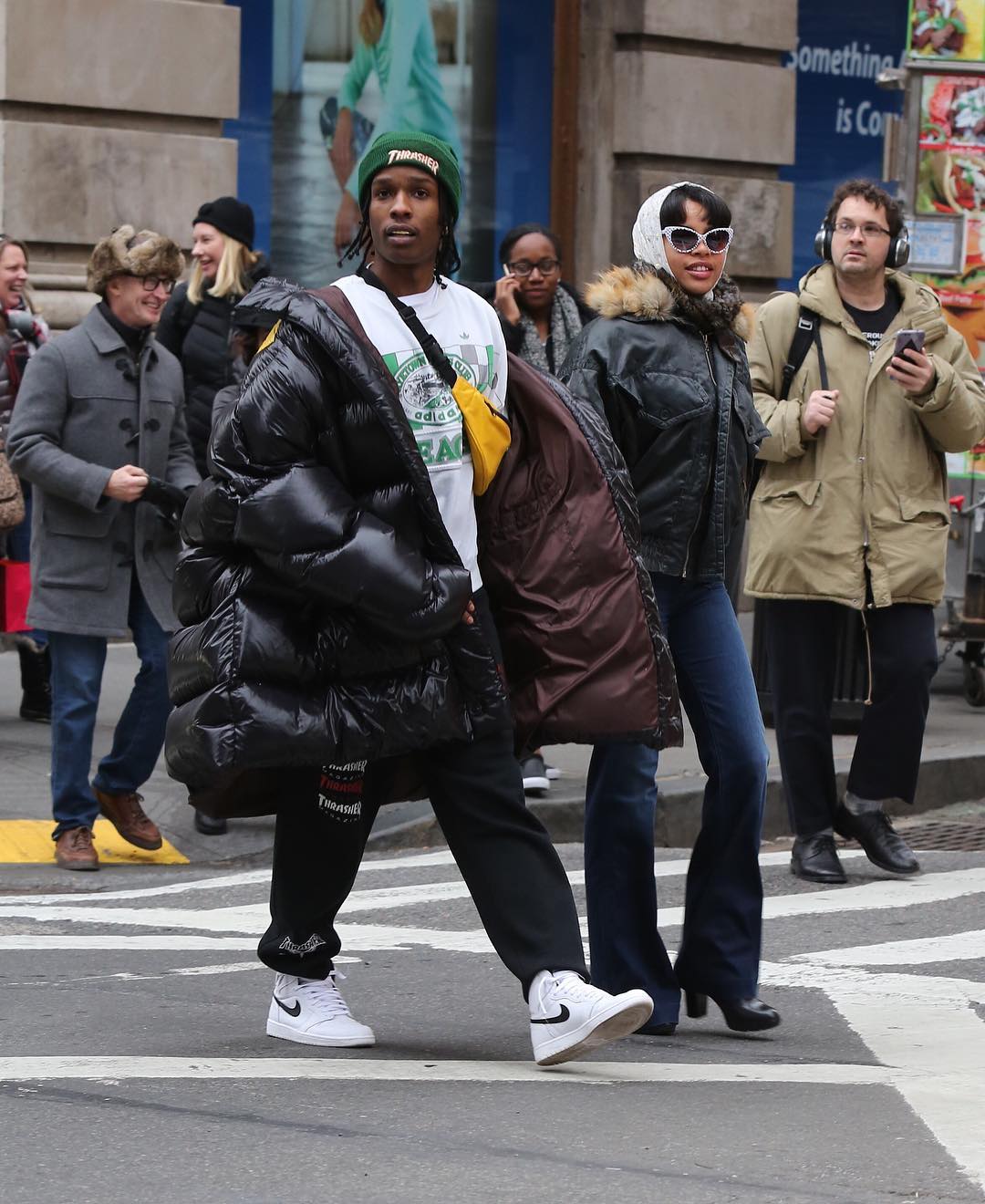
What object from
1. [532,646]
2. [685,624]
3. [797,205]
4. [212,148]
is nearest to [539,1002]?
[532,646]

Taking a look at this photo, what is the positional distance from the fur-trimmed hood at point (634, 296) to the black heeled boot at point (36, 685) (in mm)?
5411

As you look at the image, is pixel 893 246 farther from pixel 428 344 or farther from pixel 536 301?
pixel 428 344

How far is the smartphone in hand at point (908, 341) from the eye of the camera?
7.26 meters

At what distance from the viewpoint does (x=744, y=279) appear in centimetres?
1522

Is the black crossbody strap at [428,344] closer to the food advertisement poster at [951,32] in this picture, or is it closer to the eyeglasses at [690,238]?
the eyeglasses at [690,238]

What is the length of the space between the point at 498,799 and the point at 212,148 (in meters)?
8.31

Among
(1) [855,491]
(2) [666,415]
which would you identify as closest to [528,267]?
(1) [855,491]

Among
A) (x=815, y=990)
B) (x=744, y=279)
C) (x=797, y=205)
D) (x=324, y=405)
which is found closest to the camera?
(x=324, y=405)

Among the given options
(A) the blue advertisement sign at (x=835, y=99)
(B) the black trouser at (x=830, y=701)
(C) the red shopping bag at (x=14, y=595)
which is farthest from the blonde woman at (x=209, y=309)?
(A) the blue advertisement sign at (x=835, y=99)

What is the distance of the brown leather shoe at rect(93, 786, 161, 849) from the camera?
816 cm

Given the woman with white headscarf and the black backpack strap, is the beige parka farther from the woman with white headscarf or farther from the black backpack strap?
the woman with white headscarf

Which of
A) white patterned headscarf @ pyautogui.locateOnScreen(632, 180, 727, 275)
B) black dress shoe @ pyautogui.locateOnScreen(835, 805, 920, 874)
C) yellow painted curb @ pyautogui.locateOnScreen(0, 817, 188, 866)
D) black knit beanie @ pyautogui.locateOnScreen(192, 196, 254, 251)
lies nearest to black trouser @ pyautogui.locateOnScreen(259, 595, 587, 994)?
white patterned headscarf @ pyautogui.locateOnScreen(632, 180, 727, 275)

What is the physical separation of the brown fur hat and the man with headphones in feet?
6.16

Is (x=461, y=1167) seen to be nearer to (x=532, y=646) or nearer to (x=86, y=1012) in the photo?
(x=532, y=646)
